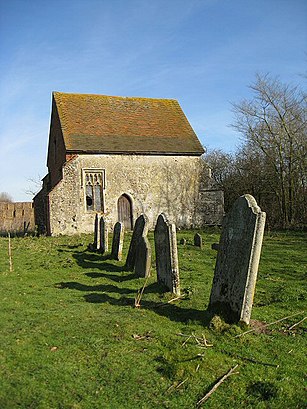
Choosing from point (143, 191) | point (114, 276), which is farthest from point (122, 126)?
point (114, 276)

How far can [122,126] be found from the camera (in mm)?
23625

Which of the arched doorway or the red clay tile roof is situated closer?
the red clay tile roof

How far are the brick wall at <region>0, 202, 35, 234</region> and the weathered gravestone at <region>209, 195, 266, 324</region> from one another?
2090 centimetres

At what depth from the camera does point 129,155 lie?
22.5 m

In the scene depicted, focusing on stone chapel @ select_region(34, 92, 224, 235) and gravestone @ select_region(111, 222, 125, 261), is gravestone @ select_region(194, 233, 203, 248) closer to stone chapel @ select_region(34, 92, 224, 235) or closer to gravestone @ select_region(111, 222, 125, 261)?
gravestone @ select_region(111, 222, 125, 261)

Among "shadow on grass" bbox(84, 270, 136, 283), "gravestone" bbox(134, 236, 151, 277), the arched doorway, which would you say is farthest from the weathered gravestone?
the arched doorway

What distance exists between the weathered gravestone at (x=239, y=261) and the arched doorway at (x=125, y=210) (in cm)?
1645

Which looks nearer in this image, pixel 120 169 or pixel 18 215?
pixel 120 169

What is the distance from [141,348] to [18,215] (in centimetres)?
2212

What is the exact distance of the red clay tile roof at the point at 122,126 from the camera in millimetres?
22031

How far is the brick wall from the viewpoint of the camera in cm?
2523

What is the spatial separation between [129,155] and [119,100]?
5463 mm

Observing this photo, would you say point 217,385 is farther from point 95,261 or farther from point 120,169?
point 120,169

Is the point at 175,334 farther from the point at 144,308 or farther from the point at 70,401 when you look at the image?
the point at 70,401
